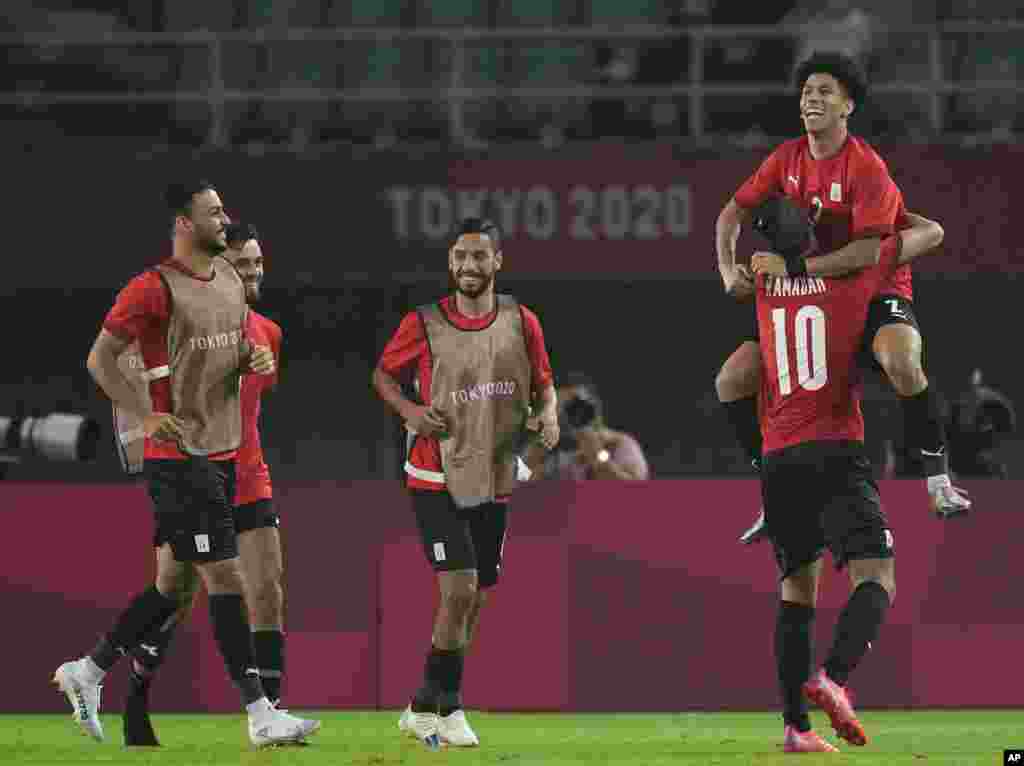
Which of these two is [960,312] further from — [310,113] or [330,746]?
[330,746]

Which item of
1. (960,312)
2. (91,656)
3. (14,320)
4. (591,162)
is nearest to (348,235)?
(591,162)

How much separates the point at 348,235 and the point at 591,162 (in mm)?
1872

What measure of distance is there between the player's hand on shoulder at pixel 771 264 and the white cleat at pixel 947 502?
3.13ft

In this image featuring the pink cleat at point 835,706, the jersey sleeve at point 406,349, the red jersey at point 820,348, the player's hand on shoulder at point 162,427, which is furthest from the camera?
the jersey sleeve at point 406,349

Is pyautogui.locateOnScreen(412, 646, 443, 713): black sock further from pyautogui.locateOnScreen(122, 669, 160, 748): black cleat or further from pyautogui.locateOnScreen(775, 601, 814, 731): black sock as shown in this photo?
pyautogui.locateOnScreen(775, 601, 814, 731): black sock

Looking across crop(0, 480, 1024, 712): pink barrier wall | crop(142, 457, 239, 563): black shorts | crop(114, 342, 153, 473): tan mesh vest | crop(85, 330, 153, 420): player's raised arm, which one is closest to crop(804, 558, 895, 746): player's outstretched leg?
crop(142, 457, 239, 563): black shorts

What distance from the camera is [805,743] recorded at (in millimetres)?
8938

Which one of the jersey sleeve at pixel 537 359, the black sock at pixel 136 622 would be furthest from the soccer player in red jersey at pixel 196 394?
the jersey sleeve at pixel 537 359

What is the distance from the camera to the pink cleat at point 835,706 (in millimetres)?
8117

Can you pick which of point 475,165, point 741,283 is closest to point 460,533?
point 741,283

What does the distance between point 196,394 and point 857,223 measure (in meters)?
2.62

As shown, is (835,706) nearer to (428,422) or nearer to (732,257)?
(732,257)

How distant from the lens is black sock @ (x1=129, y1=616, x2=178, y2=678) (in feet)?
33.0

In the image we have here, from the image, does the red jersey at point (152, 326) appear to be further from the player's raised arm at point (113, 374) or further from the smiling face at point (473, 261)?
the smiling face at point (473, 261)
